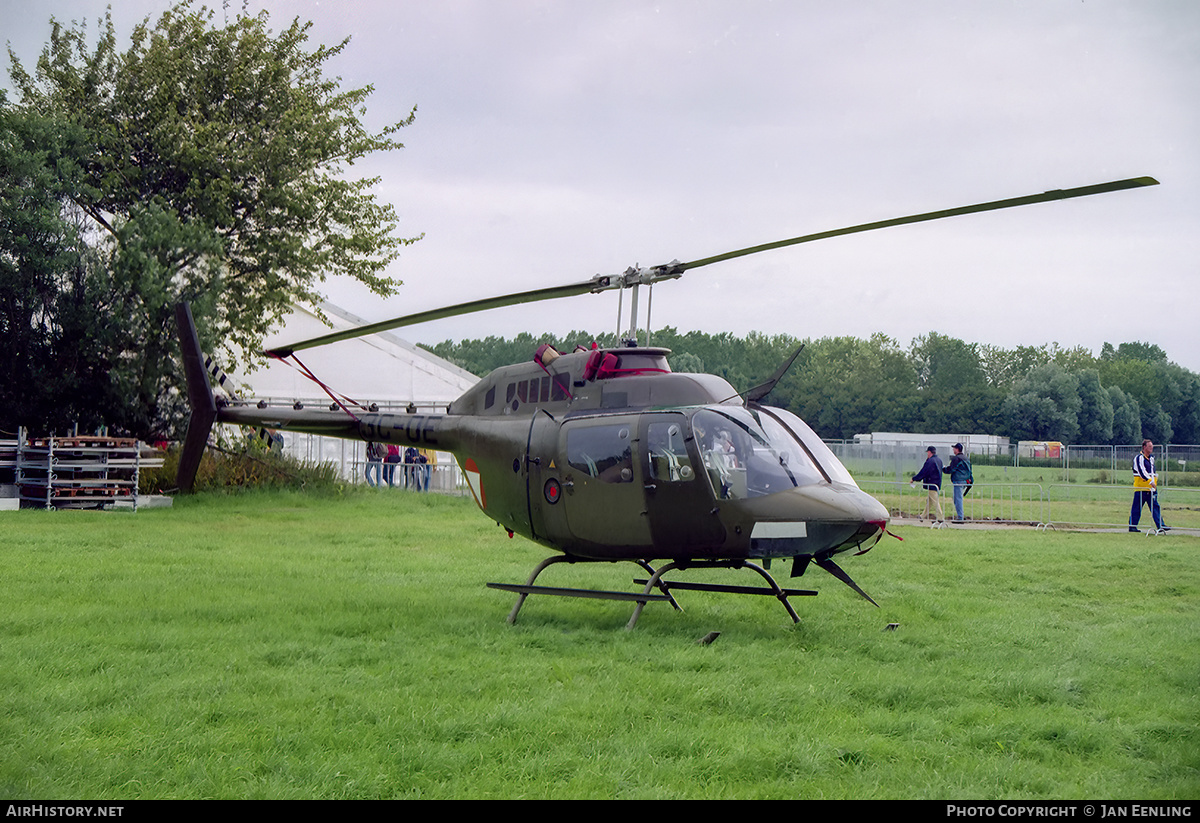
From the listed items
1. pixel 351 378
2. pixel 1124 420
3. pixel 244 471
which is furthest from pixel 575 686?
pixel 1124 420

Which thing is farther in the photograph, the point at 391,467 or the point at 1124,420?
the point at 1124,420

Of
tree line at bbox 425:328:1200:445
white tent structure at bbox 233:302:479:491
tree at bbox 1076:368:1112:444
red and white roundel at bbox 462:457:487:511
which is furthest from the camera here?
tree at bbox 1076:368:1112:444

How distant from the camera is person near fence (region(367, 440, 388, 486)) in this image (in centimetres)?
2477

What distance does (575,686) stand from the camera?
6.62 meters

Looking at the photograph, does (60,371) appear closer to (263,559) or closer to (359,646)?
(263,559)

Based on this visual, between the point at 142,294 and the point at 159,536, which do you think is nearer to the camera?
the point at 159,536

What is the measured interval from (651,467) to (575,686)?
235cm

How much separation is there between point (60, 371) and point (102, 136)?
17.4ft

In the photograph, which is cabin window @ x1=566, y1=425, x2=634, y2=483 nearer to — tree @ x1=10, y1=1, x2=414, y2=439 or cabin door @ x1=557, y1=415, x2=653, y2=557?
cabin door @ x1=557, y1=415, x2=653, y2=557

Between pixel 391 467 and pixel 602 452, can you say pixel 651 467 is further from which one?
pixel 391 467

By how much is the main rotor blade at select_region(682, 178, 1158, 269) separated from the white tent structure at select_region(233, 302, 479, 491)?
18.5 meters

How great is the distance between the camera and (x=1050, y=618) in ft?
31.0

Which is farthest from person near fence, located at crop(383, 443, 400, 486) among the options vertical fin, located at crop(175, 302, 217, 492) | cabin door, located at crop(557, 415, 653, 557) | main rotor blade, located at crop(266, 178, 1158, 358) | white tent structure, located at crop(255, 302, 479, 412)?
cabin door, located at crop(557, 415, 653, 557)
